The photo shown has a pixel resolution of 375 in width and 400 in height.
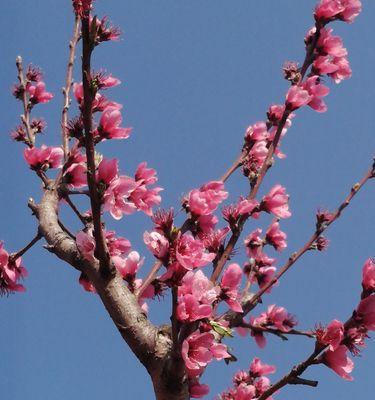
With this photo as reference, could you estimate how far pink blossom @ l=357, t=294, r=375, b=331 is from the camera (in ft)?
9.09

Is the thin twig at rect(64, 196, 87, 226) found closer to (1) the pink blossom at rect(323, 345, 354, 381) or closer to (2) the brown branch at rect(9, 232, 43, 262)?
(2) the brown branch at rect(9, 232, 43, 262)

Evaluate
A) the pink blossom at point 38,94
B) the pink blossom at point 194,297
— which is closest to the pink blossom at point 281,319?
the pink blossom at point 194,297

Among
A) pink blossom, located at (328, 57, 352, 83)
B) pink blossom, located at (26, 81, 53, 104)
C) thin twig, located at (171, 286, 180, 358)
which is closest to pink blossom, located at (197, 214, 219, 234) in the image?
thin twig, located at (171, 286, 180, 358)

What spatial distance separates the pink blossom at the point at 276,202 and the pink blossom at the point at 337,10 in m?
1.22

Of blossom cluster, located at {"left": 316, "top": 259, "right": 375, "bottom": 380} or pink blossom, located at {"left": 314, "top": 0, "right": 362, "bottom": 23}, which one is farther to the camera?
pink blossom, located at {"left": 314, "top": 0, "right": 362, "bottom": 23}

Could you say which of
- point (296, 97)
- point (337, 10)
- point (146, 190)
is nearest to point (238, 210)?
point (146, 190)

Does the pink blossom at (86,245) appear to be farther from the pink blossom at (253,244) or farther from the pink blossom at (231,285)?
the pink blossom at (253,244)

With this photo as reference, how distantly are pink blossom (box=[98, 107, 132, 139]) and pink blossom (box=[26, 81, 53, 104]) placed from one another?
173 centimetres

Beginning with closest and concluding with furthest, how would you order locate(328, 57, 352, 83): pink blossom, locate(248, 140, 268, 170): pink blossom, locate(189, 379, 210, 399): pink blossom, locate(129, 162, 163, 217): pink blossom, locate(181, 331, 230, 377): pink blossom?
locate(181, 331, 230, 377): pink blossom → locate(189, 379, 210, 399): pink blossom → locate(129, 162, 163, 217): pink blossom → locate(328, 57, 352, 83): pink blossom → locate(248, 140, 268, 170): pink blossom

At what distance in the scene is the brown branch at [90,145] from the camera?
219 cm

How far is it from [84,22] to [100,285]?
4.30 feet

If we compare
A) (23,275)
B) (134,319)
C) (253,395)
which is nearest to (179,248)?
(134,319)

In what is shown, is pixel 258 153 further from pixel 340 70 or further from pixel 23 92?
pixel 23 92

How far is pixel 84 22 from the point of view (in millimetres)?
2143
